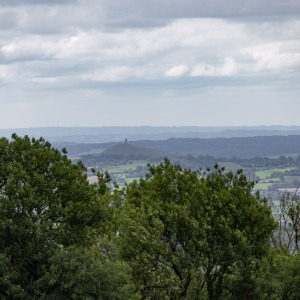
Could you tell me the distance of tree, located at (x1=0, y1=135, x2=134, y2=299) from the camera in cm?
3700

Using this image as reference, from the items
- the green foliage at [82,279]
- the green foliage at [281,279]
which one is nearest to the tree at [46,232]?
the green foliage at [82,279]

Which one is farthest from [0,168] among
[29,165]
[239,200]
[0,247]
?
[239,200]

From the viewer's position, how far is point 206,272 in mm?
44281

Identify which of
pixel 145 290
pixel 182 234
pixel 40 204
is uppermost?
pixel 40 204

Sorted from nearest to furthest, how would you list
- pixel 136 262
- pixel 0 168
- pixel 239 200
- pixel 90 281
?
pixel 90 281 → pixel 0 168 → pixel 136 262 → pixel 239 200

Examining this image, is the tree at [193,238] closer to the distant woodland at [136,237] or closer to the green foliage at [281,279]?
the distant woodland at [136,237]

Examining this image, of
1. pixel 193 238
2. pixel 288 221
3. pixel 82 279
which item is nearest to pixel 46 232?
pixel 82 279

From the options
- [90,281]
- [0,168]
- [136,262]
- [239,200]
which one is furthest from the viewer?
[239,200]

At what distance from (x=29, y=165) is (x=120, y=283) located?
28.7 feet

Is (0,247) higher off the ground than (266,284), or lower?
higher

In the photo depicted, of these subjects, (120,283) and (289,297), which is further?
(289,297)

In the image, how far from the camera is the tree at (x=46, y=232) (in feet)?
121

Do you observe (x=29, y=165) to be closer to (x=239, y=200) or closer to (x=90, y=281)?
(x=90, y=281)

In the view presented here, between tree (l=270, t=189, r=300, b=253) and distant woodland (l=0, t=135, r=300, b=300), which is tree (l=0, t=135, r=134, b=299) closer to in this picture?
distant woodland (l=0, t=135, r=300, b=300)
